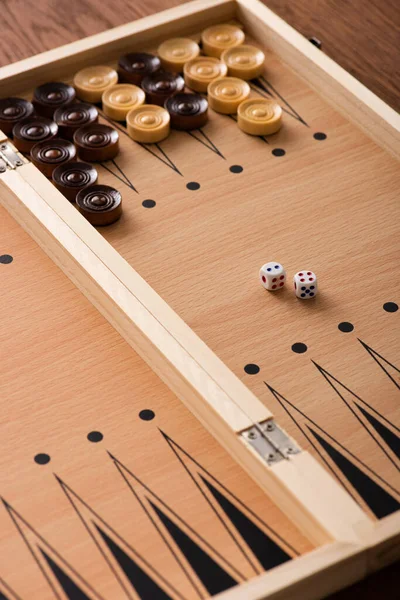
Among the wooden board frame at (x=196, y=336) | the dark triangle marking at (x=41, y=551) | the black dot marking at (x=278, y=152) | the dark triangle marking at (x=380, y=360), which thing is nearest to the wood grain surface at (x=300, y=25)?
the wooden board frame at (x=196, y=336)

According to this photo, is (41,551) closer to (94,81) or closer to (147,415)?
(147,415)

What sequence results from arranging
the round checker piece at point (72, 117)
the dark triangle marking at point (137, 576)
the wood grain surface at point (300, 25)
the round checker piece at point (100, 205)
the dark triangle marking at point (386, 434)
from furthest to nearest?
1. the wood grain surface at point (300, 25)
2. the round checker piece at point (72, 117)
3. the round checker piece at point (100, 205)
4. the dark triangle marking at point (386, 434)
5. the dark triangle marking at point (137, 576)

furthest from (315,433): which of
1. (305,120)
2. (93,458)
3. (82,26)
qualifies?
(82,26)

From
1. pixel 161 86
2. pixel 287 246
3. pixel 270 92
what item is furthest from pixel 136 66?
pixel 287 246

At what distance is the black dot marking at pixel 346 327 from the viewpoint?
2072 millimetres

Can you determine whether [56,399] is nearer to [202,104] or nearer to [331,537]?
[331,537]

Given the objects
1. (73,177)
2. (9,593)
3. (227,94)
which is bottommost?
(9,593)

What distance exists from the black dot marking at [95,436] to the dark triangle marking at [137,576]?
21cm

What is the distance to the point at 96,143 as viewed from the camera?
8.05 ft

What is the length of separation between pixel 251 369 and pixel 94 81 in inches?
40.3

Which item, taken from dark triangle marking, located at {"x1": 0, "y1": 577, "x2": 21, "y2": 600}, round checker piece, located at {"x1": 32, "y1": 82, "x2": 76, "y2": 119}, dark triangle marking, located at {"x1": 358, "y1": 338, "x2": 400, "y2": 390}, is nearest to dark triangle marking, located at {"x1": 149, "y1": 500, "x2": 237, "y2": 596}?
dark triangle marking, located at {"x1": 0, "y1": 577, "x2": 21, "y2": 600}

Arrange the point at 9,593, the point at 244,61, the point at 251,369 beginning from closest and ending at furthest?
the point at 9,593 → the point at 251,369 → the point at 244,61

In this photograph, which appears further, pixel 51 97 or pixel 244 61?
pixel 244 61

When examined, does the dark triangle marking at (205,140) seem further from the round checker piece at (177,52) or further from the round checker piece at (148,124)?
the round checker piece at (177,52)
